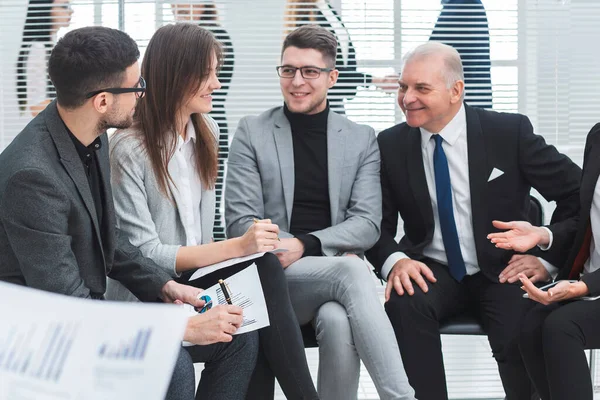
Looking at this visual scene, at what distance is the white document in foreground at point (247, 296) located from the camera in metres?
2.05

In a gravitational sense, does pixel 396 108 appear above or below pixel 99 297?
above

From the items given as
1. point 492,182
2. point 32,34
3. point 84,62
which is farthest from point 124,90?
point 32,34

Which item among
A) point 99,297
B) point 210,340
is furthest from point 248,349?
point 99,297

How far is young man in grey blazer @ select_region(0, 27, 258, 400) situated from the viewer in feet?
5.68

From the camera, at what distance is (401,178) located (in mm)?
2660

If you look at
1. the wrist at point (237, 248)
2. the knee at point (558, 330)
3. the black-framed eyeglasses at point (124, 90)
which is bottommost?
the knee at point (558, 330)

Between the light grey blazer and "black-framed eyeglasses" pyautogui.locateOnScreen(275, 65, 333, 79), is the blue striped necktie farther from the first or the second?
the light grey blazer

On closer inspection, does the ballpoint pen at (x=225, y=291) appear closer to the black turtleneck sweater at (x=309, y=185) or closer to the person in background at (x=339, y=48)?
the black turtleneck sweater at (x=309, y=185)

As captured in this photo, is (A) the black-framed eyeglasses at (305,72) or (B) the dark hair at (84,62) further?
(A) the black-framed eyeglasses at (305,72)

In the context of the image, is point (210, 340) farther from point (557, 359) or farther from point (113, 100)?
point (557, 359)

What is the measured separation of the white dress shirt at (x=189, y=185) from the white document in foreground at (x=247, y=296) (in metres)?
0.29

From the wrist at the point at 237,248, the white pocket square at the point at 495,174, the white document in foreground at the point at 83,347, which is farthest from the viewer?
the white pocket square at the point at 495,174

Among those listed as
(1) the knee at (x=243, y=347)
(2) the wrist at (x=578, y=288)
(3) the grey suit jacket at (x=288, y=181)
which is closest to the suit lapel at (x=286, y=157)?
(3) the grey suit jacket at (x=288, y=181)

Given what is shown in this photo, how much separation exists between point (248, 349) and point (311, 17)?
2.04 metres
